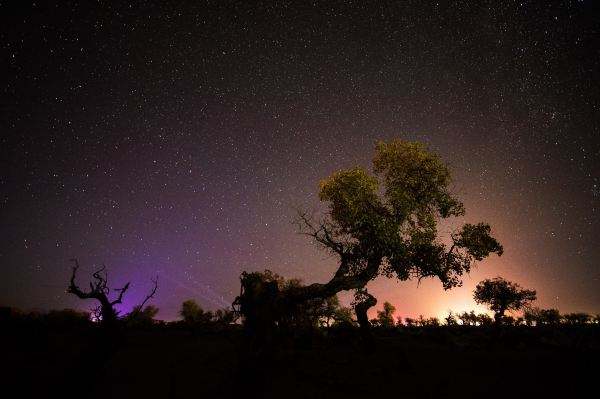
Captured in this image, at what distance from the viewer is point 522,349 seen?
24.6m

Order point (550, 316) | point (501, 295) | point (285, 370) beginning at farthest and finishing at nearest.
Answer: point (550, 316)
point (501, 295)
point (285, 370)

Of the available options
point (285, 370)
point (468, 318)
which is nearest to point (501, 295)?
point (468, 318)

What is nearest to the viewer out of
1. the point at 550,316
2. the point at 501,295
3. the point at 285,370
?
the point at 285,370

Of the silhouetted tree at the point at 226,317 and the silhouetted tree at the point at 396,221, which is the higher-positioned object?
the silhouetted tree at the point at 396,221

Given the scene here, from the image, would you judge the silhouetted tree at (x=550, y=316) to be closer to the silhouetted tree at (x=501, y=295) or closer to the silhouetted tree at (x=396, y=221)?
the silhouetted tree at (x=501, y=295)

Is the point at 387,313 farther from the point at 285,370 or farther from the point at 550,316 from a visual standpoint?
the point at 285,370

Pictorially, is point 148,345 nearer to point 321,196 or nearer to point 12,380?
point 12,380

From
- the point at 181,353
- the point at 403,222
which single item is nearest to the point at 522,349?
the point at 403,222

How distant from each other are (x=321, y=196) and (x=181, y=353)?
13.6 meters

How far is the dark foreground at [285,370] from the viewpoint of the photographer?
14523 millimetres

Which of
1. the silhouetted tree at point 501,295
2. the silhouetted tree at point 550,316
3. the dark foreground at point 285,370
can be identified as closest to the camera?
the dark foreground at point 285,370

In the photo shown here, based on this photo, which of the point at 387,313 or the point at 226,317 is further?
the point at 387,313

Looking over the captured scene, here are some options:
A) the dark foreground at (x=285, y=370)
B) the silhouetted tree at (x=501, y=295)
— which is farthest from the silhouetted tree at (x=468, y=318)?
the dark foreground at (x=285, y=370)

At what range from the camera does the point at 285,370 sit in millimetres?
16969
